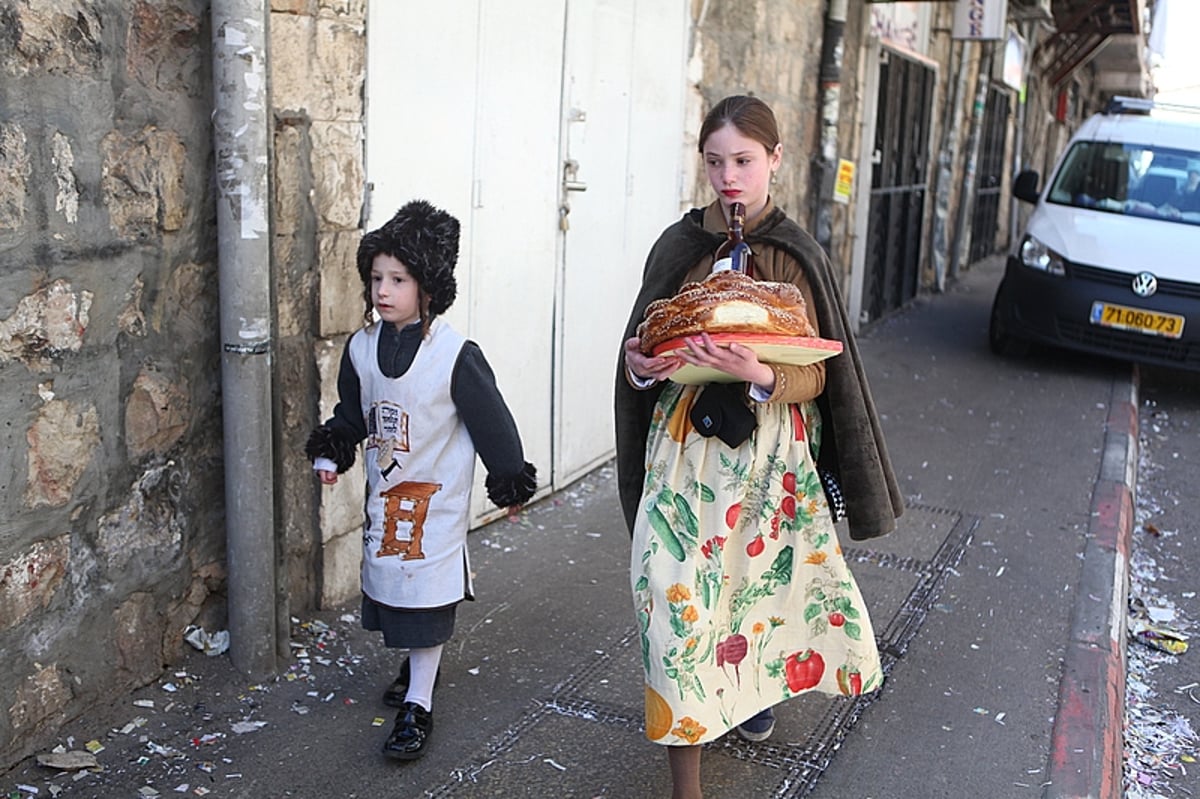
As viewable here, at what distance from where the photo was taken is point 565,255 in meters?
5.23

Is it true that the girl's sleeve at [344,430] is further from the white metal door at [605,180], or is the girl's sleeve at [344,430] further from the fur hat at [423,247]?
the white metal door at [605,180]

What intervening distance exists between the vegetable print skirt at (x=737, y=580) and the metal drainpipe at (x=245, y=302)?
114 cm

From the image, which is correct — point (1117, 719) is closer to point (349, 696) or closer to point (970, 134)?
point (349, 696)

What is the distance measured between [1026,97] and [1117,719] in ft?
59.2

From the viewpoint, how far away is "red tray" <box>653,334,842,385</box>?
254 centimetres

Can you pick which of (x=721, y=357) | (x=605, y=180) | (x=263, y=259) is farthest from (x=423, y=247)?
(x=605, y=180)

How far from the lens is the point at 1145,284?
8.17m

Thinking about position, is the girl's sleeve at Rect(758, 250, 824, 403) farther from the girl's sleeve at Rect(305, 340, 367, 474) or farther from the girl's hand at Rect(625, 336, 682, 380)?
the girl's sleeve at Rect(305, 340, 367, 474)

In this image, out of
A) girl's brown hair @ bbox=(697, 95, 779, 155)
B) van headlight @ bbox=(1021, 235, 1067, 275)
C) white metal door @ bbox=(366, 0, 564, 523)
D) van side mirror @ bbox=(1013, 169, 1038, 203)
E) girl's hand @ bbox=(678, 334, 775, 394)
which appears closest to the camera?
girl's hand @ bbox=(678, 334, 775, 394)

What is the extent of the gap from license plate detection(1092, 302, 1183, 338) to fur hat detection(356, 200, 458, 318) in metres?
6.47

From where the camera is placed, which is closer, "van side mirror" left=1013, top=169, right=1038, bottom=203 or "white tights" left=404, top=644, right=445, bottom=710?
"white tights" left=404, top=644, right=445, bottom=710

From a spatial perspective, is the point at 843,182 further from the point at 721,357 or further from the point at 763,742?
the point at 721,357

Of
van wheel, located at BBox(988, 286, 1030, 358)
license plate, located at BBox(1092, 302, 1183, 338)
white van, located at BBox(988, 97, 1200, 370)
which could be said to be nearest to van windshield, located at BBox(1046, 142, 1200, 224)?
white van, located at BBox(988, 97, 1200, 370)

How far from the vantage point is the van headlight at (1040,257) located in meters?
8.59
